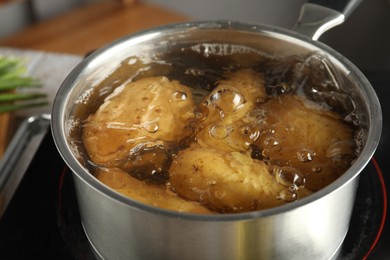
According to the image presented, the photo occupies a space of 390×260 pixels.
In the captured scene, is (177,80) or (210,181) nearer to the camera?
(210,181)

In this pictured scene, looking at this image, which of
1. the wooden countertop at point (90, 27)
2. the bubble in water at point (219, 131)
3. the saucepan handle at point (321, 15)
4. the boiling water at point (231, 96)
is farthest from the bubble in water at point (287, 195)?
the wooden countertop at point (90, 27)

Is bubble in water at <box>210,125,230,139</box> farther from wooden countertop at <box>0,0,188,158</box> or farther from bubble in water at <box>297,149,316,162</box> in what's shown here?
wooden countertop at <box>0,0,188,158</box>

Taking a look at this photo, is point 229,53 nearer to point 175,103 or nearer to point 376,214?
point 175,103

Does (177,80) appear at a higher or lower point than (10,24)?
higher

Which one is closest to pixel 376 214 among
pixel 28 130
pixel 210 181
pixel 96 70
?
pixel 210 181

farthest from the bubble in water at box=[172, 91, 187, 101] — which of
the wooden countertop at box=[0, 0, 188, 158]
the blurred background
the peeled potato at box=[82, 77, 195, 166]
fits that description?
the blurred background

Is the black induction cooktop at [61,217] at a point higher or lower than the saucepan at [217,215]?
lower

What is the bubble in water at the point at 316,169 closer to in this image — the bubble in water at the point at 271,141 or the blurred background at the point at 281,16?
the bubble in water at the point at 271,141
